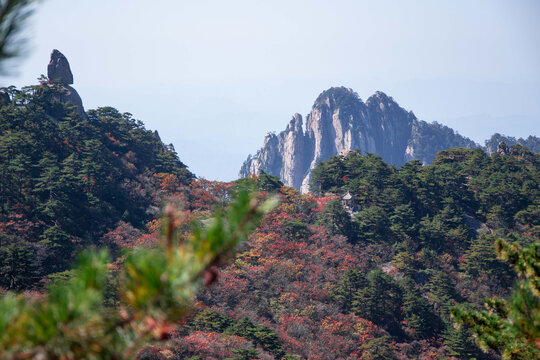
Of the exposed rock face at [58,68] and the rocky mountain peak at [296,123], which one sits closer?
the exposed rock face at [58,68]

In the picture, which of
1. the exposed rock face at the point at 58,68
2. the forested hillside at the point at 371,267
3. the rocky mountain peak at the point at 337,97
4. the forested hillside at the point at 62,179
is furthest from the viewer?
the rocky mountain peak at the point at 337,97

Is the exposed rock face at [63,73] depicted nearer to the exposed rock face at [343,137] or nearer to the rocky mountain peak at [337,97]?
the exposed rock face at [343,137]

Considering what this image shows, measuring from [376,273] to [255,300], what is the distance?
5.92m

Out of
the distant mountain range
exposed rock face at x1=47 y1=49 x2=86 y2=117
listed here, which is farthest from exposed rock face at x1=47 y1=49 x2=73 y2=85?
the distant mountain range

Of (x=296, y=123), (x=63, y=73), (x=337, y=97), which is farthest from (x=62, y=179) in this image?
(x=337, y=97)

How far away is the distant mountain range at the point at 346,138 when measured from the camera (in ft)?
262

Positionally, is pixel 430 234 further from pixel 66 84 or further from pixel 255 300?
pixel 66 84

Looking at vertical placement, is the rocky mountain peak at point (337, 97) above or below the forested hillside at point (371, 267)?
above

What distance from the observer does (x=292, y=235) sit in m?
22.5

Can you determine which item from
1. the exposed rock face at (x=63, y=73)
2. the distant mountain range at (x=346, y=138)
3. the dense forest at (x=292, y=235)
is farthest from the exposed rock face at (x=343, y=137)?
the exposed rock face at (x=63, y=73)

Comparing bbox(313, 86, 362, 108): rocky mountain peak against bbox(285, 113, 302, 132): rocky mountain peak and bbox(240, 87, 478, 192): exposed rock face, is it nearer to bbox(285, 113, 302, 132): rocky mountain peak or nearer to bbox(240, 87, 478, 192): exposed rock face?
bbox(240, 87, 478, 192): exposed rock face

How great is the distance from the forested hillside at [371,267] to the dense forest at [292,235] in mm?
74

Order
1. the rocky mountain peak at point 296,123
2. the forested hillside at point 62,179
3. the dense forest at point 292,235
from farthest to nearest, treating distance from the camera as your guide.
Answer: the rocky mountain peak at point 296,123, the forested hillside at point 62,179, the dense forest at point 292,235

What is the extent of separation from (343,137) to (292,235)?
62438mm
